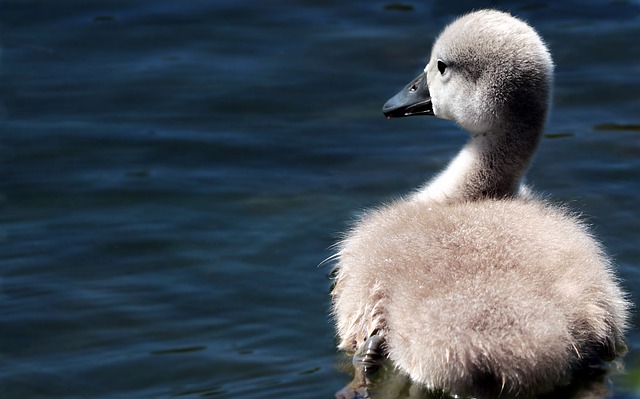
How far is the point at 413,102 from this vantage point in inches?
257

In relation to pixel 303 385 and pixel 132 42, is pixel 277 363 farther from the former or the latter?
pixel 132 42

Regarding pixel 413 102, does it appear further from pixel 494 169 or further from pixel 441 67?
pixel 494 169

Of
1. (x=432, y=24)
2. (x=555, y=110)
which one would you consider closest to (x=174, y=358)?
(x=555, y=110)

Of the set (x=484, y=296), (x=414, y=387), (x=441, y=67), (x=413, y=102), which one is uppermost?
(x=441, y=67)

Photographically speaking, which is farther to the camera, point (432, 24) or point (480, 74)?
point (432, 24)

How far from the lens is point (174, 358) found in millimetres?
5664

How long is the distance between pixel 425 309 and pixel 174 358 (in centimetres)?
140

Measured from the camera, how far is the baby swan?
4.61 m

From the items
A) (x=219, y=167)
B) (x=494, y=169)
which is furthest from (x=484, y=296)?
(x=219, y=167)

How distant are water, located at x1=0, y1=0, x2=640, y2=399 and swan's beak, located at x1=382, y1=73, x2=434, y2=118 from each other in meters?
0.69

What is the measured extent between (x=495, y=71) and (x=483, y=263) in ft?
3.90

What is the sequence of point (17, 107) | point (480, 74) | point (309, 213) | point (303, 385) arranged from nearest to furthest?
point (303, 385) < point (480, 74) < point (309, 213) < point (17, 107)

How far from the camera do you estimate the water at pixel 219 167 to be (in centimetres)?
574

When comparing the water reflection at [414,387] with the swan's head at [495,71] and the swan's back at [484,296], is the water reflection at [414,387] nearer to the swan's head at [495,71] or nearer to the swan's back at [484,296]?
the swan's back at [484,296]
